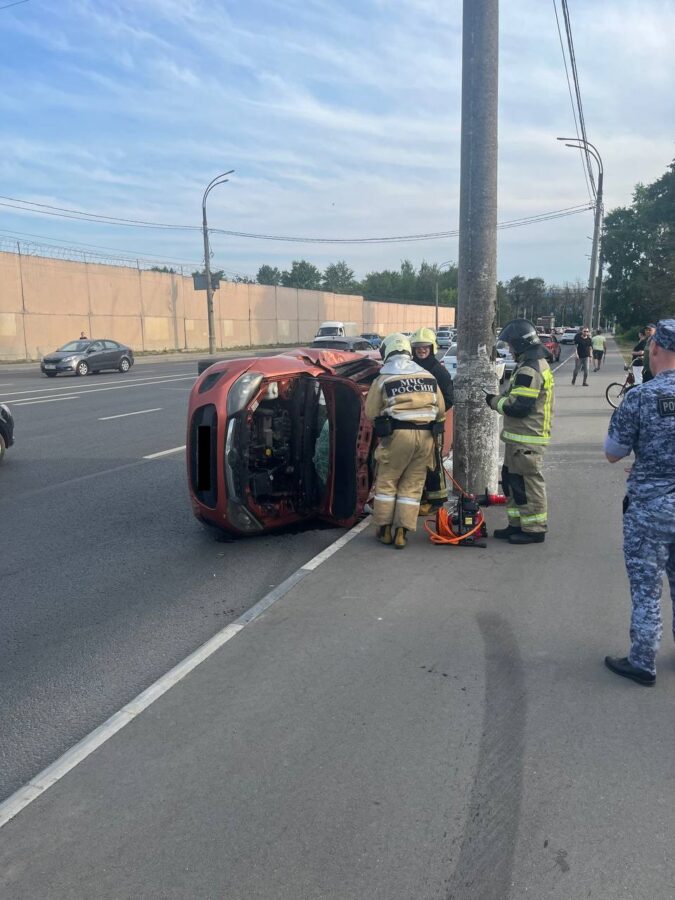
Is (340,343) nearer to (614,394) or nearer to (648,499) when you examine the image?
(614,394)

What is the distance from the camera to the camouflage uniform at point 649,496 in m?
3.58

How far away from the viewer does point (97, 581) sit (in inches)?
212

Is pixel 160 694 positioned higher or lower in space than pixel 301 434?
lower

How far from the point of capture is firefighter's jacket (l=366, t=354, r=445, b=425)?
5910mm

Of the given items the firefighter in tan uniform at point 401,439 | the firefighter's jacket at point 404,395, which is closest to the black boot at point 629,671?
the firefighter in tan uniform at point 401,439

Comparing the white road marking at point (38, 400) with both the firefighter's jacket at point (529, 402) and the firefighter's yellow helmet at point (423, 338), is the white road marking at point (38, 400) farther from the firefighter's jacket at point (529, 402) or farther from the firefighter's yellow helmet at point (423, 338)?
the firefighter's jacket at point (529, 402)

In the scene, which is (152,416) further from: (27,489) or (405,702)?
(405,702)

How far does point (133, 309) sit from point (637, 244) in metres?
57.2

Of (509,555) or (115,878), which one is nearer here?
(115,878)

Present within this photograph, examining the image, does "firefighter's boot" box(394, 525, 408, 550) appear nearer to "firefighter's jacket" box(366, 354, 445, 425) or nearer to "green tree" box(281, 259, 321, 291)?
"firefighter's jacket" box(366, 354, 445, 425)

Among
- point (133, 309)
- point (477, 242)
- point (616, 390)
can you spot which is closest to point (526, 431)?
point (477, 242)

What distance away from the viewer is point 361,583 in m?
5.15

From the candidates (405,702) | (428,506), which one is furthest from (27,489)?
(405,702)

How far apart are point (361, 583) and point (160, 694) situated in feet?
6.22
